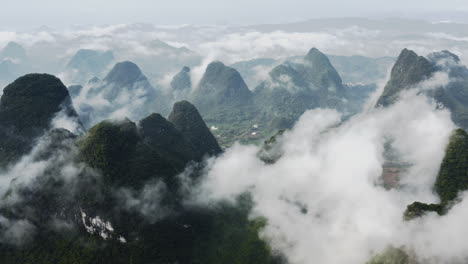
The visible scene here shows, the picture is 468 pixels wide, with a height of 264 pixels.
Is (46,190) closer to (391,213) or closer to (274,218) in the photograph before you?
(274,218)

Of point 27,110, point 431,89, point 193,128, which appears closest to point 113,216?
point 27,110

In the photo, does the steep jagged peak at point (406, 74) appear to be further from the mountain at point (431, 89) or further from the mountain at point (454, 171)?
the mountain at point (454, 171)

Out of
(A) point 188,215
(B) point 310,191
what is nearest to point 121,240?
(A) point 188,215

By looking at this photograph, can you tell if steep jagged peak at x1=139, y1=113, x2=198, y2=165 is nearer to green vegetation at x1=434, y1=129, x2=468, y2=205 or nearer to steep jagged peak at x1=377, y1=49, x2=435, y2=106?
green vegetation at x1=434, y1=129, x2=468, y2=205

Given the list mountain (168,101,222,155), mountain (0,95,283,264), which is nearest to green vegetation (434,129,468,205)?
mountain (0,95,283,264)

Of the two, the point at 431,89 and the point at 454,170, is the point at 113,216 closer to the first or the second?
the point at 454,170
